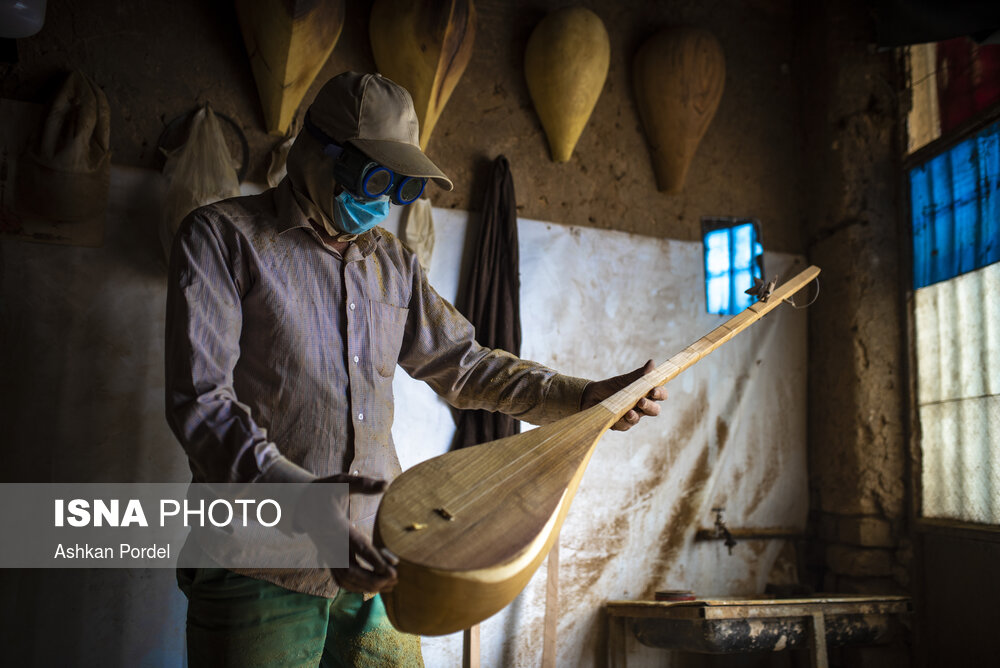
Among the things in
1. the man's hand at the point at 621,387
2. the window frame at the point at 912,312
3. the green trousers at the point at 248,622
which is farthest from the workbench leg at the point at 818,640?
the green trousers at the point at 248,622

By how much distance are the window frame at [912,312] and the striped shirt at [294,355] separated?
2.33 meters

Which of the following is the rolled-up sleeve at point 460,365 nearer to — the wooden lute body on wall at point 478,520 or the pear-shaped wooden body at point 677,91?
the wooden lute body on wall at point 478,520

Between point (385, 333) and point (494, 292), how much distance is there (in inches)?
56.9

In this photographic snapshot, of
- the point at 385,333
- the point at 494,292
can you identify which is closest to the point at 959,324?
the point at 494,292

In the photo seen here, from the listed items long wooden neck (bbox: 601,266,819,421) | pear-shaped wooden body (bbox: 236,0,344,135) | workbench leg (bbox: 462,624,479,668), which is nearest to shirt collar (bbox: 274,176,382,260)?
long wooden neck (bbox: 601,266,819,421)

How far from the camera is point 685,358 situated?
6.39ft

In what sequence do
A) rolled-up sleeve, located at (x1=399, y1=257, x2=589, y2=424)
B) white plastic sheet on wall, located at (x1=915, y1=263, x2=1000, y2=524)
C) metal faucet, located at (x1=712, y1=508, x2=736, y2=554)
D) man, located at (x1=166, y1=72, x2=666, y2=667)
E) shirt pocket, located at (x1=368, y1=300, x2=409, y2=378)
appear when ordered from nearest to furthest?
man, located at (x1=166, y1=72, x2=666, y2=667) < shirt pocket, located at (x1=368, y1=300, x2=409, y2=378) < rolled-up sleeve, located at (x1=399, y1=257, x2=589, y2=424) < white plastic sheet on wall, located at (x1=915, y1=263, x2=1000, y2=524) < metal faucet, located at (x1=712, y1=508, x2=736, y2=554)

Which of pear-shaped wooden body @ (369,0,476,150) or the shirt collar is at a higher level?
pear-shaped wooden body @ (369,0,476,150)

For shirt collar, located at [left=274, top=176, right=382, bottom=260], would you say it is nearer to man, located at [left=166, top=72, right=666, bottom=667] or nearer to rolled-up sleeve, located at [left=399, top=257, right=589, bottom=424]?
man, located at [left=166, top=72, right=666, bottom=667]

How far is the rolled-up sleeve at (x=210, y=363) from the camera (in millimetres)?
1354

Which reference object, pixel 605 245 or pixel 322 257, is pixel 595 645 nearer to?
pixel 605 245

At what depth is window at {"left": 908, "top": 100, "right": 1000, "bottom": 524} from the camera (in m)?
3.08

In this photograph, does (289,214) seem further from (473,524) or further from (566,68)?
(566,68)

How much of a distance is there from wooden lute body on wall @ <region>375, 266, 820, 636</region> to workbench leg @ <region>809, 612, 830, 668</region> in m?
1.91
